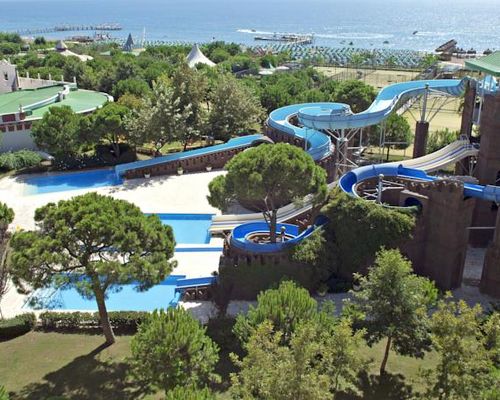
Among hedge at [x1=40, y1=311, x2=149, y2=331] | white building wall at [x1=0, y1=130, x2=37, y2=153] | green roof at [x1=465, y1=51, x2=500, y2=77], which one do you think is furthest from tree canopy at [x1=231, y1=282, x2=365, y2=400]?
white building wall at [x1=0, y1=130, x2=37, y2=153]

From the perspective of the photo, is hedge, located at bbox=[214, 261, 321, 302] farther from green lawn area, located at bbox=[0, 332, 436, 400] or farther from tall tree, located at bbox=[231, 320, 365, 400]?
tall tree, located at bbox=[231, 320, 365, 400]

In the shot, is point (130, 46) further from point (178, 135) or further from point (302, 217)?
point (302, 217)

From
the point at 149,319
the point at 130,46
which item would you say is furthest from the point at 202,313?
the point at 130,46

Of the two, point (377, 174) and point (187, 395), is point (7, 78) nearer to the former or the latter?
point (377, 174)

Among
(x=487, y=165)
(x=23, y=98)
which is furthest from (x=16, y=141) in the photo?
(x=487, y=165)

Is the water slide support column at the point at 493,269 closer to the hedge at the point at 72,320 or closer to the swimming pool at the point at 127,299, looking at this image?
the swimming pool at the point at 127,299

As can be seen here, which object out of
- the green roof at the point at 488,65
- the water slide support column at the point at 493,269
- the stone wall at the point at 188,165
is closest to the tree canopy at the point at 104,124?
the stone wall at the point at 188,165
